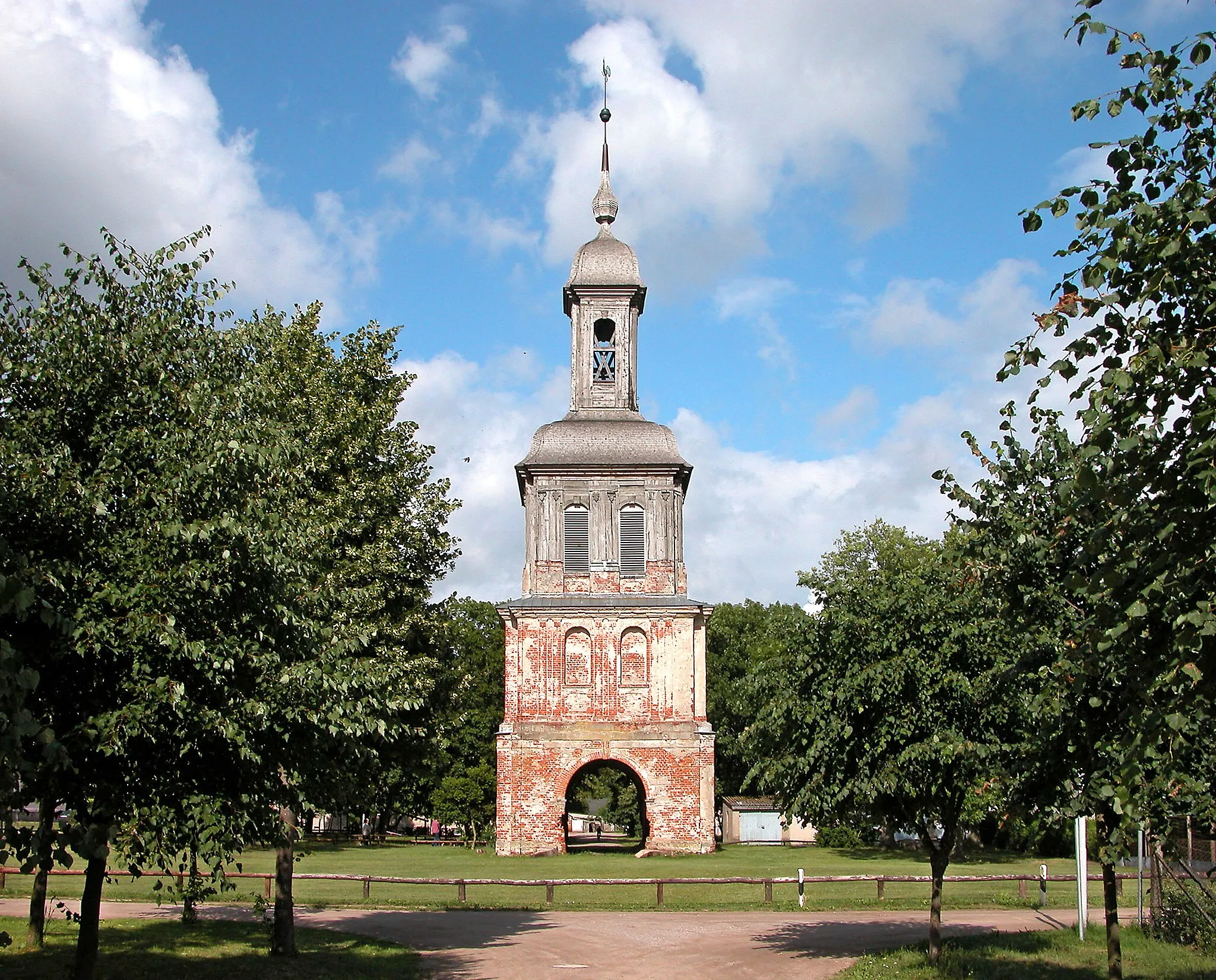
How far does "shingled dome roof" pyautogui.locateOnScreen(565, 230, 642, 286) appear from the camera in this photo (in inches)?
→ 1864

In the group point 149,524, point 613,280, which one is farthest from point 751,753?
point 613,280

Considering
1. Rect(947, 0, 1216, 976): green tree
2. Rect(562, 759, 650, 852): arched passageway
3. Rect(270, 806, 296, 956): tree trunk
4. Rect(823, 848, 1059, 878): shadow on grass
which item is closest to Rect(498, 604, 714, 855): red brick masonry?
Rect(562, 759, 650, 852): arched passageway

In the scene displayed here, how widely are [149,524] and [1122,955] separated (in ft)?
47.2

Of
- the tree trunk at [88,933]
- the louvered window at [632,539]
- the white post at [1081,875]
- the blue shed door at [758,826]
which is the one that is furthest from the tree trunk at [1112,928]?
the blue shed door at [758,826]

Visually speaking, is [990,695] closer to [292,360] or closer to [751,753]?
[751,753]

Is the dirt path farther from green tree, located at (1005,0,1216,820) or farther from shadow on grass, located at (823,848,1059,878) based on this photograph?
shadow on grass, located at (823,848,1059,878)

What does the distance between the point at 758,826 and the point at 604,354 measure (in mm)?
25407

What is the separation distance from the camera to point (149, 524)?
10930mm

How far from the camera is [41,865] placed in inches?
376

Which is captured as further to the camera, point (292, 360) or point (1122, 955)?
point (292, 360)

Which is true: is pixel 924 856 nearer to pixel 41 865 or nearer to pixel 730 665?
pixel 730 665

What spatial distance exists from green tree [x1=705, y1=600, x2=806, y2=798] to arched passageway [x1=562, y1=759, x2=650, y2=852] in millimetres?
5661

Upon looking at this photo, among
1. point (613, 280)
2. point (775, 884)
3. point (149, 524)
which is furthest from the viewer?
point (613, 280)

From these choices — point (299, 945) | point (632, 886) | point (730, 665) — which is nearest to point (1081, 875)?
point (299, 945)
